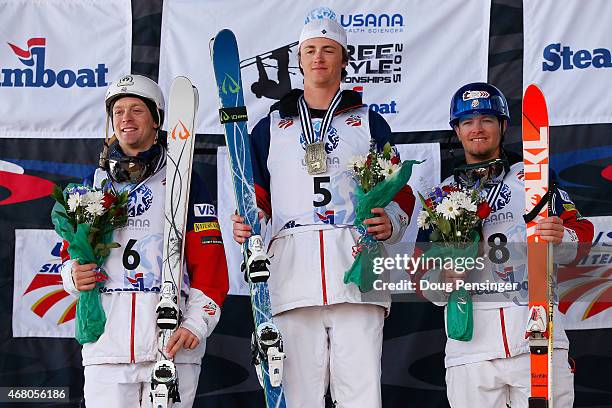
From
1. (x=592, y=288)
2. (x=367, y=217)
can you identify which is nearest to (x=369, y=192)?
(x=367, y=217)

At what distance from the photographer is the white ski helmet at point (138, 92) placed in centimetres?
479

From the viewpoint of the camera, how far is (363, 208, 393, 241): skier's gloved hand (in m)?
4.50

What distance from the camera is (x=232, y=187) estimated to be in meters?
5.78

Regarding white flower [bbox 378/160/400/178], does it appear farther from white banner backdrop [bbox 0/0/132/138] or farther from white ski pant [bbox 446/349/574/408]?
white banner backdrop [bbox 0/0/132/138]

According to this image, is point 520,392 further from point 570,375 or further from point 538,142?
point 538,142

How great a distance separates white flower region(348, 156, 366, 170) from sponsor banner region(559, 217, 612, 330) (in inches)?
62.1

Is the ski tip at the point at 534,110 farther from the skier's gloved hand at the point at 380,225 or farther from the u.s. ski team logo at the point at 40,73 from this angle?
the u.s. ski team logo at the point at 40,73

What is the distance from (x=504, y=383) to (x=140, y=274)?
5.41 feet

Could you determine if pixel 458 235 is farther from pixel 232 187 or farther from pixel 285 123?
pixel 232 187

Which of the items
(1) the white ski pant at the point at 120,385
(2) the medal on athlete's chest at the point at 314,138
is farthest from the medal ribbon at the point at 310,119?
(1) the white ski pant at the point at 120,385

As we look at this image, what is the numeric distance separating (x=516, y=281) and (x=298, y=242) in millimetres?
979

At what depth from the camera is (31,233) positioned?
587 cm

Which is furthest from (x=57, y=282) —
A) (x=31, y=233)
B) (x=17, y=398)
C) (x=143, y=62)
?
(x=143, y=62)

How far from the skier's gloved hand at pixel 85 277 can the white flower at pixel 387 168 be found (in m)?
1.31
